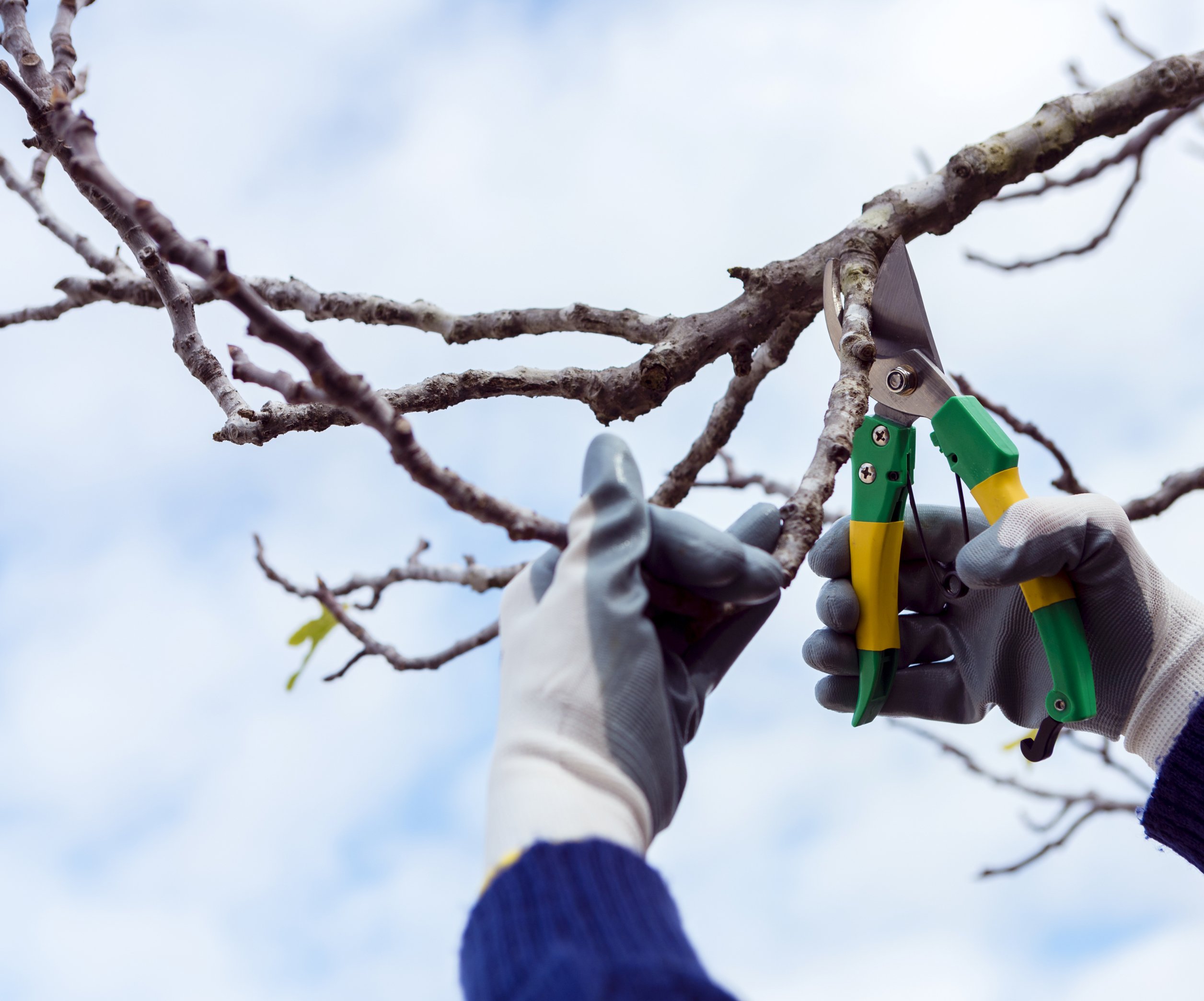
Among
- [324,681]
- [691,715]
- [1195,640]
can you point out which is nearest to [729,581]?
[691,715]

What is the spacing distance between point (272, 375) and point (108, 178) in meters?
0.23

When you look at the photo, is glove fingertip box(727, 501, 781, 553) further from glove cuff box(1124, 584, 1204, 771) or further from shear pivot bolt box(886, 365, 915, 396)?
glove cuff box(1124, 584, 1204, 771)

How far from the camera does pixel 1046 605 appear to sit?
1565 millimetres

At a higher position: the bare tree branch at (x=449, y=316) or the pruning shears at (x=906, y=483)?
the bare tree branch at (x=449, y=316)

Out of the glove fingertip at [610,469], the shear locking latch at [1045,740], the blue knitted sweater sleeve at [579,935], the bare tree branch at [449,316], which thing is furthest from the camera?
the bare tree branch at [449,316]

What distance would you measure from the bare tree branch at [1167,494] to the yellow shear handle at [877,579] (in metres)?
1.30

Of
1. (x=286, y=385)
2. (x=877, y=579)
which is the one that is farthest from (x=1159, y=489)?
(x=286, y=385)

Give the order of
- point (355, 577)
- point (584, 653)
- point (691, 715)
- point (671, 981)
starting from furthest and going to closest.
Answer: point (355, 577) < point (691, 715) < point (584, 653) < point (671, 981)

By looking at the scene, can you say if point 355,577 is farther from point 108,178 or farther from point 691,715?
point 108,178

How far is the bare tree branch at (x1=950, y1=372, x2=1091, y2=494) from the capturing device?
2703 millimetres

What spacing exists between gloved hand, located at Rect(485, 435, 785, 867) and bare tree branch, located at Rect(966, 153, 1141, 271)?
2180 mm

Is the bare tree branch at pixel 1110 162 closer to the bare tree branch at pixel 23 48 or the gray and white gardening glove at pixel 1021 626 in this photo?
the gray and white gardening glove at pixel 1021 626

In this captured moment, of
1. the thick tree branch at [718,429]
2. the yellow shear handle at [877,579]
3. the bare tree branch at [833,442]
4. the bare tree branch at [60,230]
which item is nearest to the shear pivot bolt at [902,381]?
the bare tree branch at [833,442]

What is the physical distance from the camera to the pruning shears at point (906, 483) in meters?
1.55
